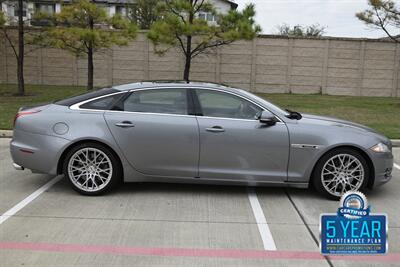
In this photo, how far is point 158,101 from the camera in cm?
572

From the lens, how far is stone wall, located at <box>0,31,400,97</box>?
2342cm

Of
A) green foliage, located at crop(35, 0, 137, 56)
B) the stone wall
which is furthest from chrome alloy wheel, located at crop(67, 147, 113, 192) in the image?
the stone wall

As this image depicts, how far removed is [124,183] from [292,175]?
7.35 ft

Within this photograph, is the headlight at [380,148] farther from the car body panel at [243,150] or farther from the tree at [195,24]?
the tree at [195,24]

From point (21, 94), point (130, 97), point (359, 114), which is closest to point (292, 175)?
point (130, 97)

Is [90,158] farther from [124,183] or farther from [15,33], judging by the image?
[15,33]

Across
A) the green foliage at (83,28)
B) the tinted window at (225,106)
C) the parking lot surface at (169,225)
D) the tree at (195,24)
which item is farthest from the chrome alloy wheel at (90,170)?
the tree at (195,24)

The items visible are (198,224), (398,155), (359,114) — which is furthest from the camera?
(359,114)

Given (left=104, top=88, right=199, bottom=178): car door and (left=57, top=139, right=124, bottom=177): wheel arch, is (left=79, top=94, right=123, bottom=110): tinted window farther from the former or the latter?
(left=57, top=139, right=124, bottom=177): wheel arch

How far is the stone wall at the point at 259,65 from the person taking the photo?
76.8 ft

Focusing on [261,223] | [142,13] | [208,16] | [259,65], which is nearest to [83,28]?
[208,16]

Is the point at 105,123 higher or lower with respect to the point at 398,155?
higher

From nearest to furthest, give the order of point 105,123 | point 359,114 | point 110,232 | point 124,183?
point 110,232
point 105,123
point 124,183
point 359,114

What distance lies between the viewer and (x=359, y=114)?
14516 mm
